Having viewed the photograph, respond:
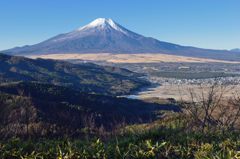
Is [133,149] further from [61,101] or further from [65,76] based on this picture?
[65,76]

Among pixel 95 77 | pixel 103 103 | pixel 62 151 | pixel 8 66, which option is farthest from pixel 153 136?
pixel 95 77

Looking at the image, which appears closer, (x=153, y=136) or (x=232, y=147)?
(x=232, y=147)

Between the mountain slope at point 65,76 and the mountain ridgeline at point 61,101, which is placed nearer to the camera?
the mountain ridgeline at point 61,101

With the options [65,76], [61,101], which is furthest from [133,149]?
[65,76]

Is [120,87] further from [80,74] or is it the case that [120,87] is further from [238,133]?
[238,133]

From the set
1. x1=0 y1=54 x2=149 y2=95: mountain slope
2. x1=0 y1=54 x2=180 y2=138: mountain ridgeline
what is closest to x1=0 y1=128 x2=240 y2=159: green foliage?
x1=0 y1=54 x2=180 y2=138: mountain ridgeline

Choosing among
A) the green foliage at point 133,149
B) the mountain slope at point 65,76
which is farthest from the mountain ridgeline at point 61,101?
the green foliage at point 133,149

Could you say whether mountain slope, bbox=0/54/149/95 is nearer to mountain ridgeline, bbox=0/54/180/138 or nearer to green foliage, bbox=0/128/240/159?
mountain ridgeline, bbox=0/54/180/138

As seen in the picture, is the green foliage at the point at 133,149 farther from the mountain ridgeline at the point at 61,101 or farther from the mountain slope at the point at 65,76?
the mountain slope at the point at 65,76
